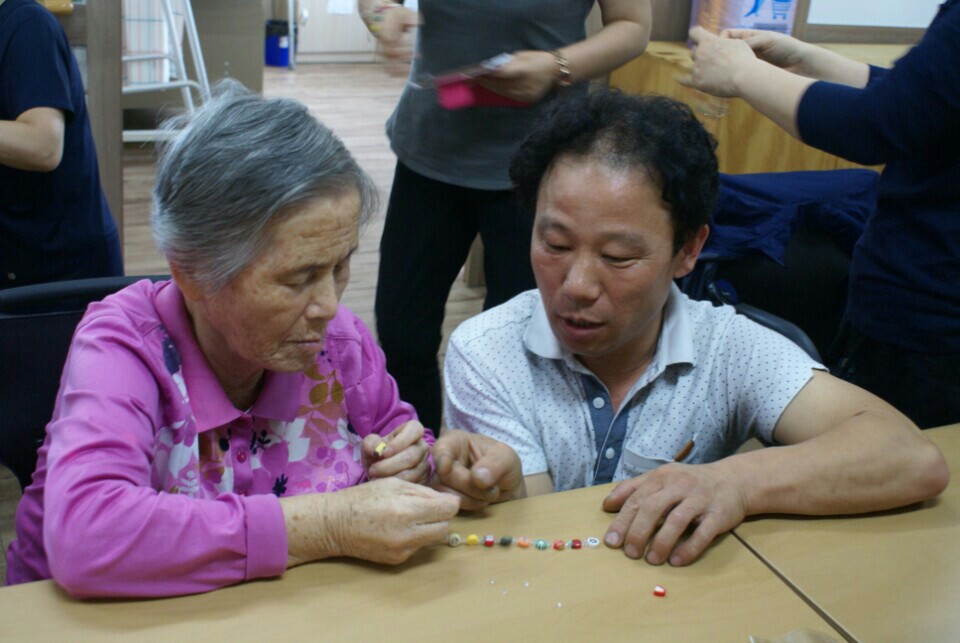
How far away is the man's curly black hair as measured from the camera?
1.44m

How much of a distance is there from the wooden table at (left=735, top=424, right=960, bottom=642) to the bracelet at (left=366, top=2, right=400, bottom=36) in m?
1.19

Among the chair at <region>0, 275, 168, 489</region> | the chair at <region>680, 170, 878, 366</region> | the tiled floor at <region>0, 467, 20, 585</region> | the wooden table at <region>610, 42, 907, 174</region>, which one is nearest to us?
the chair at <region>0, 275, 168, 489</region>

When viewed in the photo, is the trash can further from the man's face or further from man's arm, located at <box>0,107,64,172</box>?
the man's face

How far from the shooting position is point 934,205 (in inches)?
64.5

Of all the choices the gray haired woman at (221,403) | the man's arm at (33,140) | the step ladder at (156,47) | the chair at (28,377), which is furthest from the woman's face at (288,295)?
the step ladder at (156,47)

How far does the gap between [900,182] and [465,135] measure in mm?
808

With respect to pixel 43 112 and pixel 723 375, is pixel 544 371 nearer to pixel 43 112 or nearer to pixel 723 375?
pixel 723 375

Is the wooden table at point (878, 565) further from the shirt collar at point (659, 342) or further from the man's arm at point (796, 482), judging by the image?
the shirt collar at point (659, 342)

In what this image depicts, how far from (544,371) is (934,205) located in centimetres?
71

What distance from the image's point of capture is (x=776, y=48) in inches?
77.4

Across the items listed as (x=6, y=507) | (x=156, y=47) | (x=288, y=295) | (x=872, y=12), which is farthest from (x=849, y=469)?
(x=156, y=47)

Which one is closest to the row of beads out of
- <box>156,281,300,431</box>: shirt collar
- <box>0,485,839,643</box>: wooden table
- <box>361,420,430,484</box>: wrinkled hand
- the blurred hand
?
<box>0,485,839,643</box>: wooden table

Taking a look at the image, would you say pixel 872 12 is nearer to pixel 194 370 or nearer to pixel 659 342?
pixel 659 342

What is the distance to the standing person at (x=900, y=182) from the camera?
58.8 inches
